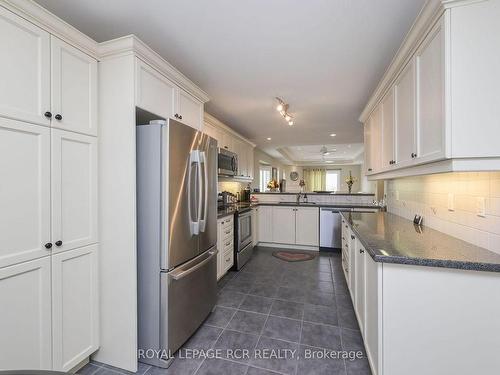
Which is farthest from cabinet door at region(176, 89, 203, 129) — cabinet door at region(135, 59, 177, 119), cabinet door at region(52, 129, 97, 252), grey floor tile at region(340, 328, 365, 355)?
grey floor tile at region(340, 328, 365, 355)

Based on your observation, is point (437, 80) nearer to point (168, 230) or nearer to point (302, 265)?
point (168, 230)

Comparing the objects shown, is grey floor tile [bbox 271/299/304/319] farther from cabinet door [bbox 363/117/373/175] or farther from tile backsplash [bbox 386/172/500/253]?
cabinet door [bbox 363/117/373/175]

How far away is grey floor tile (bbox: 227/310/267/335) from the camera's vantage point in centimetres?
207

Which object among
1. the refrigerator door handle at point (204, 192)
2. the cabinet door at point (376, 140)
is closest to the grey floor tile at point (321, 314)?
the refrigerator door handle at point (204, 192)

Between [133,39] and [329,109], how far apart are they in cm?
260

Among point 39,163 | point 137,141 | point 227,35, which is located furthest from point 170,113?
point 39,163

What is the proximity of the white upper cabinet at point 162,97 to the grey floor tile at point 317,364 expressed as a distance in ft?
6.99

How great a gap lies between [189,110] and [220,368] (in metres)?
2.16

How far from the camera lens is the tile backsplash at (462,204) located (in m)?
1.31

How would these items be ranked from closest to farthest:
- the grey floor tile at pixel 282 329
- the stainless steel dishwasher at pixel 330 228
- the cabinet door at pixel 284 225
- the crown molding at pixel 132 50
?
the crown molding at pixel 132 50 < the grey floor tile at pixel 282 329 < the stainless steel dishwasher at pixel 330 228 < the cabinet door at pixel 284 225

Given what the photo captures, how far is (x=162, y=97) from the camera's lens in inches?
73.5

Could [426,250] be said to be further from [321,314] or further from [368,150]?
[368,150]

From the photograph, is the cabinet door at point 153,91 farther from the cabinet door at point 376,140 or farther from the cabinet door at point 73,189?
the cabinet door at point 376,140

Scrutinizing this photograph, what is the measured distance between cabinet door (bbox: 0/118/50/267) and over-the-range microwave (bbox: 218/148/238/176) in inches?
86.4
